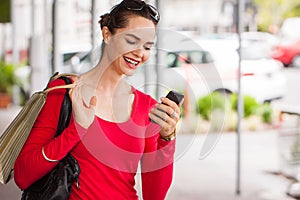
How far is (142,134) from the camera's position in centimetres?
142

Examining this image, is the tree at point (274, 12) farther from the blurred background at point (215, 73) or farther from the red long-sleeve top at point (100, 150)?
the red long-sleeve top at point (100, 150)

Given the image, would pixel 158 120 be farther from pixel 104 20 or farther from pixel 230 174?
pixel 230 174

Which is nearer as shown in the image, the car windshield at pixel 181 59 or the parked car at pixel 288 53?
the car windshield at pixel 181 59

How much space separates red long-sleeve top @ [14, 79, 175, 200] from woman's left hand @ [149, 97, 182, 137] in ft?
0.11

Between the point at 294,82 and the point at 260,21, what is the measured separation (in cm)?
202

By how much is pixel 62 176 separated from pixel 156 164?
212 millimetres

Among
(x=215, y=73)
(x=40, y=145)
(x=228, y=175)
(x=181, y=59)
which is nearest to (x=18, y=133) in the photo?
(x=40, y=145)

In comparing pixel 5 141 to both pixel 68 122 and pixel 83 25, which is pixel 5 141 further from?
pixel 83 25

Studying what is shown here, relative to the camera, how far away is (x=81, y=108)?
4.43 feet

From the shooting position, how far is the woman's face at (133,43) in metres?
1.37

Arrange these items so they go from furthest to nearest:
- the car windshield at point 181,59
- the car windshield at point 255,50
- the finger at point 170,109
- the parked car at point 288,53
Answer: the parked car at point 288,53 → the car windshield at point 255,50 → the car windshield at point 181,59 → the finger at point 170,109

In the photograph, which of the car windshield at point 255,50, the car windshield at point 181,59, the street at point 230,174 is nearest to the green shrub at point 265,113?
the street at point 230,174

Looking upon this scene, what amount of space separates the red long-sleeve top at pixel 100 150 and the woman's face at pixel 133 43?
11 centimetres

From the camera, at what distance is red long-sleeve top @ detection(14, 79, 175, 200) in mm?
1354
